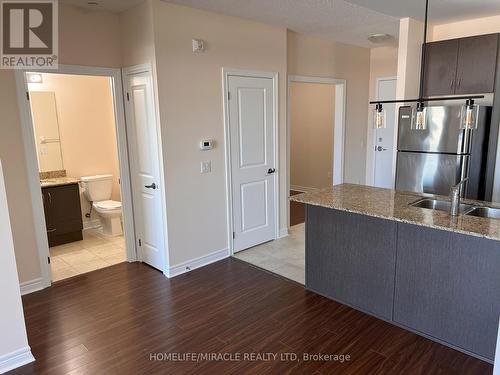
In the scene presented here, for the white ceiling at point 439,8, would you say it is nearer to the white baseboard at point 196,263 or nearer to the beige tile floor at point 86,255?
the white baseboard at point 196,263

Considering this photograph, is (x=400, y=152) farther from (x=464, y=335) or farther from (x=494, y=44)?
(x=464, y=335)

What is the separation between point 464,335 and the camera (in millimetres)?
2471

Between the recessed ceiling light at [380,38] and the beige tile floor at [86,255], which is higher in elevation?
the recessed ceiling light at [380,38]

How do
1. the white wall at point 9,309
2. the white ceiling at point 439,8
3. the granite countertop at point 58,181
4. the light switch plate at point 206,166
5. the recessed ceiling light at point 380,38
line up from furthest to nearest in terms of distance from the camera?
the recessed ceiling light at point 380,38 → the granite countertop at point 58,181 → the light switch plate at point 206,166 → the white ceiling at point 439,8 → the white wall at point 9,309

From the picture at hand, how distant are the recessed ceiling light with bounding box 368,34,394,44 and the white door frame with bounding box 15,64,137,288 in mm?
3381

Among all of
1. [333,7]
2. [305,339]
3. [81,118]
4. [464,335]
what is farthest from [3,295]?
[333,7]

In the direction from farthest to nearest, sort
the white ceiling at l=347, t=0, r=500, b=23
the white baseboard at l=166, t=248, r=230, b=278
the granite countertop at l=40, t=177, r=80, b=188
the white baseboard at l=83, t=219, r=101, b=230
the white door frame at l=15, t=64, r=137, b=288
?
1. the white baseboard at l=83, t=219, r=101, b=230
2. the granite countertop at l=40, t=177, r=80, b=188
3. the white baseboard at l=166, t=248, r=230, b=278
4. the white ceiling at l=347, t=0, r=500, b=23
5. the white door frame at l=15, t=64, r=137, b=288

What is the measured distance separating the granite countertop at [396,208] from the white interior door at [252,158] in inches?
47.0

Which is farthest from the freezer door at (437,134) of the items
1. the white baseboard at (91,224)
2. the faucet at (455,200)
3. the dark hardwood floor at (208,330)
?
the white baseboard at (91,224)

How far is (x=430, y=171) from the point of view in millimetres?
4219

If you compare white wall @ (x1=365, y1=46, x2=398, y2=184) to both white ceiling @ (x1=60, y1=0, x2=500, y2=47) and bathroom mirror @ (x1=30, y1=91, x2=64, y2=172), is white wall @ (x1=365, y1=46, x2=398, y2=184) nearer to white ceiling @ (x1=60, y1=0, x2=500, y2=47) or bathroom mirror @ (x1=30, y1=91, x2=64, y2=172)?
white ceiling @ (x1=60, y1=0, x2=500, y2=47)

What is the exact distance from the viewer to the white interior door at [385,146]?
19.3ft

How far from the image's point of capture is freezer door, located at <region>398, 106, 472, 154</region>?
3936mm

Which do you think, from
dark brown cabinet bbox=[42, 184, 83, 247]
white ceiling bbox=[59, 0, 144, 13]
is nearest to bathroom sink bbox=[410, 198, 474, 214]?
white ceiling bbox=[59, 0, 144, 13]
